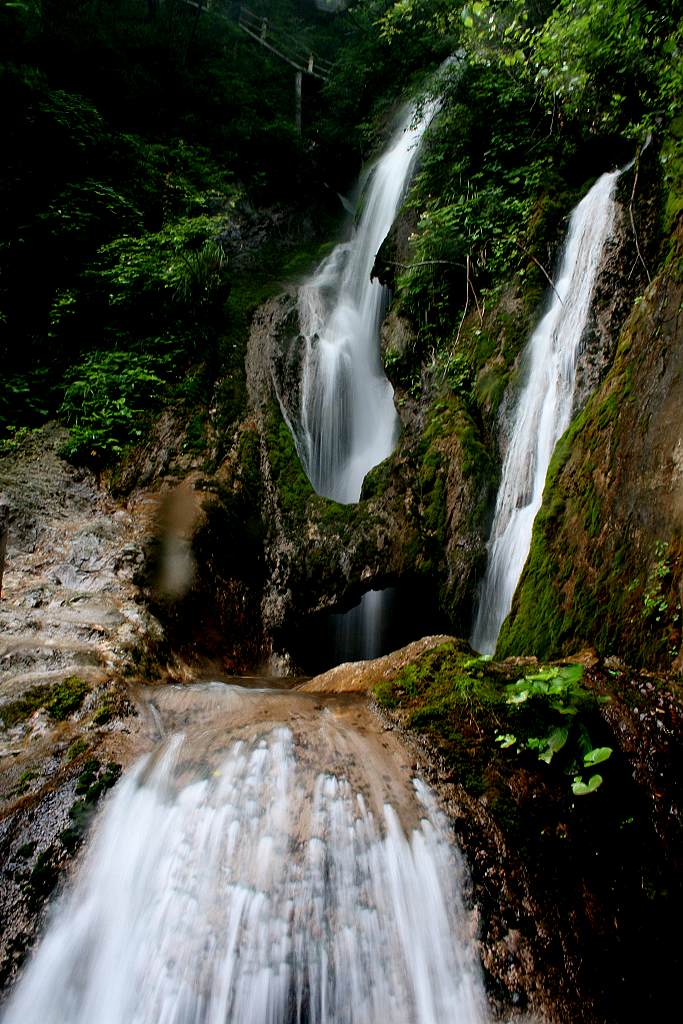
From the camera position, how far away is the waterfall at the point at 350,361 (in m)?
8.42

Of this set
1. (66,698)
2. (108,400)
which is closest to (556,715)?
(66,698)

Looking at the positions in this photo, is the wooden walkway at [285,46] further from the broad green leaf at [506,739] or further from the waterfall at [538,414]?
the broad green leaf at [506,739]

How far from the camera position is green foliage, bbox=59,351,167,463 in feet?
22.8

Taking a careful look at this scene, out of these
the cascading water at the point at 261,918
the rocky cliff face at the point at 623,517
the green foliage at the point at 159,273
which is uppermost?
the green foliage at the point at 159,273

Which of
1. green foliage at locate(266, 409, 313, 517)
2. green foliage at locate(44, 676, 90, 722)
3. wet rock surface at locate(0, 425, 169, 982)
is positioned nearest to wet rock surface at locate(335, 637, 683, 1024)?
Answer: wet rock surface at locate(0, 425, 169, 982)

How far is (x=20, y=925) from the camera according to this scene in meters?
2.41

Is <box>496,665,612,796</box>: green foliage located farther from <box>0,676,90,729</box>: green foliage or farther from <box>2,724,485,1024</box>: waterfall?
<box>0,676,90,729</box>: green foliage

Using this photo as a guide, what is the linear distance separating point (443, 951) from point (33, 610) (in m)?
3.84

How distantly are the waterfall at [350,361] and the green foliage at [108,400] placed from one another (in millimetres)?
2194

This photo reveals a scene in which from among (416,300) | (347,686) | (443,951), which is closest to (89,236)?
(416,300)

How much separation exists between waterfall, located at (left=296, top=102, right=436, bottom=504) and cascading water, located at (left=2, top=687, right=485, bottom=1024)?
5.66 meters

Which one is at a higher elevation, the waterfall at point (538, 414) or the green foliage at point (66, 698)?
the waterfall at point (538, 414)

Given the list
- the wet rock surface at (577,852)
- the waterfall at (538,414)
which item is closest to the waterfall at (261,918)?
the wet rock surface at (577,852)

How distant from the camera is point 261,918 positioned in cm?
231
